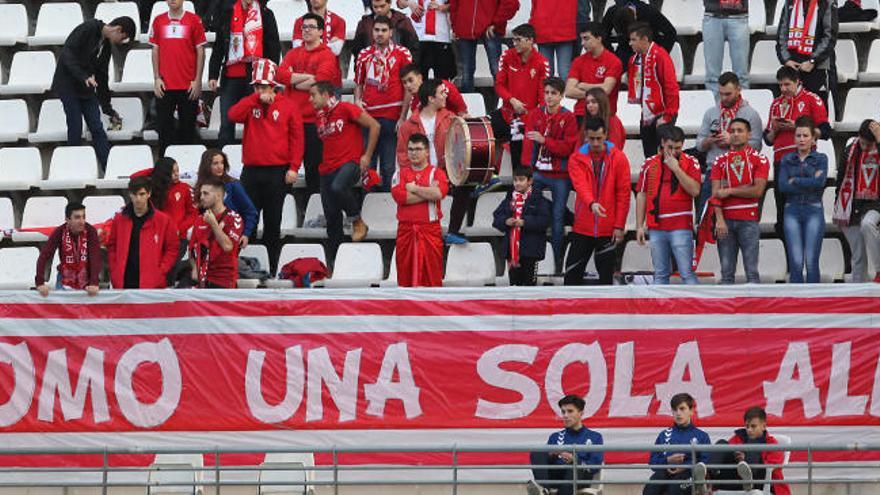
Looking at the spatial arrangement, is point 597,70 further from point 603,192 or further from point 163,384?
point 163,384

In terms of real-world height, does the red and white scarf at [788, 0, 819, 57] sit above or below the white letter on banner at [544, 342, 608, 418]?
above

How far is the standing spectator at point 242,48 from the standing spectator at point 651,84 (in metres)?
3.39

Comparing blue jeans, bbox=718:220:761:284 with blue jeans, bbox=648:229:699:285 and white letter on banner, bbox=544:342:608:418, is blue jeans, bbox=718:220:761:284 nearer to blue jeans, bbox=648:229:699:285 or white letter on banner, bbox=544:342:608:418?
blue jeans, bbox=648:229:699:285

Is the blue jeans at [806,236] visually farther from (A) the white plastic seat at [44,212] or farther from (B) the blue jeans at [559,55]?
(A) the white plastic seat at [44,212]

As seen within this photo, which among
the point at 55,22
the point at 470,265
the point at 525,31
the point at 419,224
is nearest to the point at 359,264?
the point at 470,265

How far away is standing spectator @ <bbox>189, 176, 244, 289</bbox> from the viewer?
54.9 feet

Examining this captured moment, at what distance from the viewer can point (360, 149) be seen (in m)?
18.2

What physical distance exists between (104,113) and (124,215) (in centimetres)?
391

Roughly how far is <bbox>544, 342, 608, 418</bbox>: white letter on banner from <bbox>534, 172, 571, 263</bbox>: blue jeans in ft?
6.76

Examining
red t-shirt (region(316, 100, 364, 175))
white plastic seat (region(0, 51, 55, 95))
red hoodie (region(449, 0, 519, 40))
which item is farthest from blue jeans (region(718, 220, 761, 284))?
white plastic seat (region(0, 51, 55, 95))

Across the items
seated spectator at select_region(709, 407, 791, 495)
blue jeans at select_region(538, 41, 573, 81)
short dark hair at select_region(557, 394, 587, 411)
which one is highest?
blue jeans at select_region(538, 41, 573, 81)

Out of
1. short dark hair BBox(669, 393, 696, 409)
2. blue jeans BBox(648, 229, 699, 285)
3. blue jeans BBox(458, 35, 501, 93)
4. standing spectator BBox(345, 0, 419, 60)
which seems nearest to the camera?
short dark hair BBox(669, 393, 696, 409)

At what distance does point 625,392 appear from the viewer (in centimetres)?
1557

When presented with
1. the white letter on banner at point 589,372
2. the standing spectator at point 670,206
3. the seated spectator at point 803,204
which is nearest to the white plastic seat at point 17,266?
the white letter on banner at point 589,372
